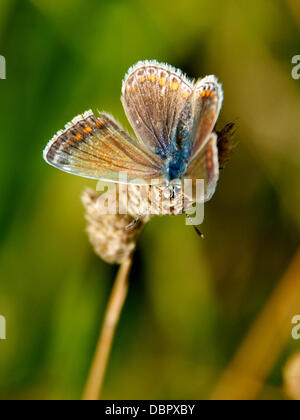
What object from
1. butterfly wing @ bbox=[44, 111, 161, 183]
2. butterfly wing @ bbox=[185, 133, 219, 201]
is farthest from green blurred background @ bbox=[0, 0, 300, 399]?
butterfly wing @ bbox=[185, 133, 219, 201]

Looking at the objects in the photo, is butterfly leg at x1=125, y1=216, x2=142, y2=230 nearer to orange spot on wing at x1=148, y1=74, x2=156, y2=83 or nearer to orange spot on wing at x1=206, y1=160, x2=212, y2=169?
orange spot on wing at x1=206, y1=160, x2=212, y2=169

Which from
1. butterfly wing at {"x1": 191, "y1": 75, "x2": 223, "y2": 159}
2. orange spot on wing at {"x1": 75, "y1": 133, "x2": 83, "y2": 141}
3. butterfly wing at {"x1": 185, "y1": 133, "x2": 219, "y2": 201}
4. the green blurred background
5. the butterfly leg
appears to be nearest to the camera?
butterfly wing at {"x1": 185, "y1": 133, "x2": 219, "y2": 201}

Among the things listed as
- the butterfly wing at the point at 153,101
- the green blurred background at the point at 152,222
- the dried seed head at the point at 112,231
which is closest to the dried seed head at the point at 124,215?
the dried seed head at the point at 112,231

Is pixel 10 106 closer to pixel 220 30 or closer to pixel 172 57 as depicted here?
pixel 172 57

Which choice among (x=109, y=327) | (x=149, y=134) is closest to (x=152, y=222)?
(x=149, y=134)

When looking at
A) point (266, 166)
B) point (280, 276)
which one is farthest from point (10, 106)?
point (280, 276)

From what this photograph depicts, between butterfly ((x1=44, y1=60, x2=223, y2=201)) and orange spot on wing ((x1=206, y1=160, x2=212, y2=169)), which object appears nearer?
orange spot on wing ((x1=206, y1=160, x2=212, y2=169))

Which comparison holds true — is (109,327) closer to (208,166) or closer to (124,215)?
(124,215)
